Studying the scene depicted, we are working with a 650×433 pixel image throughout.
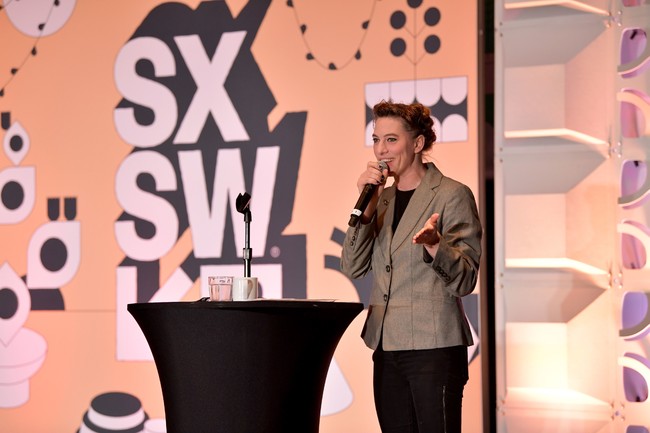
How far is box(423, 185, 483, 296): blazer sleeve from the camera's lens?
229 centimetres

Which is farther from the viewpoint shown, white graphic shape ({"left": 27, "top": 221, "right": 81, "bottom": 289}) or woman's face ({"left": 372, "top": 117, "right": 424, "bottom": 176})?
white graphic shape ({"left": 27, "top": 221, "right": 81, "bottom": 289})

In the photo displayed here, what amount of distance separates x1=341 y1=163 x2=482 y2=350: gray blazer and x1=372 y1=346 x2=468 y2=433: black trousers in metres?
0.04

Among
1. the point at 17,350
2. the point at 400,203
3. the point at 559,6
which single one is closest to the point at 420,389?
the point at 400,203

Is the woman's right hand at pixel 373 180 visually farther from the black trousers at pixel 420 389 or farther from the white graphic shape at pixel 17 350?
the white graphic shape at pixel 17 350

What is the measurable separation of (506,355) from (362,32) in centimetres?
175

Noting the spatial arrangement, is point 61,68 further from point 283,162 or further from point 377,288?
point 377,288

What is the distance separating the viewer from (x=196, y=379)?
2.17m

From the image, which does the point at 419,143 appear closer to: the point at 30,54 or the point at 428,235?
the point at 428,235

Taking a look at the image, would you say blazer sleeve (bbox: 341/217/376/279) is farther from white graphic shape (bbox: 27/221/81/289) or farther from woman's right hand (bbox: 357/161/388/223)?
white graphic shape (bbox: 27/221/81/289)

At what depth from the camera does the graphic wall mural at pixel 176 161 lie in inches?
161

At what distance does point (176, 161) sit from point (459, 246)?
2.40m

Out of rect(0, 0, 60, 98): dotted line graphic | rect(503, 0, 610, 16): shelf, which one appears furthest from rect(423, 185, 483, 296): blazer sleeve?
rect(0, 0, 60, 98): dotted line graphic

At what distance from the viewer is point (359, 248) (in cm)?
256

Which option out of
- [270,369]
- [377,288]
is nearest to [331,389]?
[377,288]
